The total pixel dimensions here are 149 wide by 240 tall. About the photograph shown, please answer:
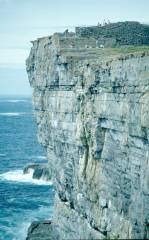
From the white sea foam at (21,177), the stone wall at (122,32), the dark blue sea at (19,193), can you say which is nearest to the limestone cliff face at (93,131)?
the stone wall at (122,32)

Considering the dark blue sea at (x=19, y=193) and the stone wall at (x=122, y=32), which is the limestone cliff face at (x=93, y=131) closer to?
the stone wall at (x=122, y=32)

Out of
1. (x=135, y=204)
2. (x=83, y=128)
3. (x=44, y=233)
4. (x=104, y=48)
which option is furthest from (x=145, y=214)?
(x=44, y=233)

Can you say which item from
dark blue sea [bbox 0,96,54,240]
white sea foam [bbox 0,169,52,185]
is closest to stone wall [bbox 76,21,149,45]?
dark blue sea [bbox 0,96,54,240]

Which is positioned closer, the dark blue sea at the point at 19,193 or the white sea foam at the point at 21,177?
the dark blue sea at the point at 19,193

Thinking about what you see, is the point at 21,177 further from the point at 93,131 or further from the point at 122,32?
the point at 93,131

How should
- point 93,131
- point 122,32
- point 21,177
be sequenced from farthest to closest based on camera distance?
point 21,177
point 122,32
point 93,131

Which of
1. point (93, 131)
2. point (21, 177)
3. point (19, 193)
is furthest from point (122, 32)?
point (21, 177)
